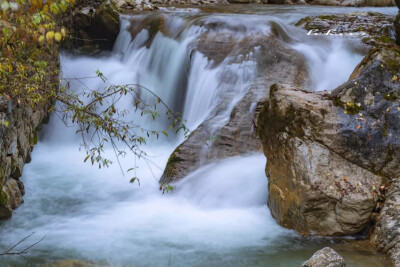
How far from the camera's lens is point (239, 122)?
707 centimetres

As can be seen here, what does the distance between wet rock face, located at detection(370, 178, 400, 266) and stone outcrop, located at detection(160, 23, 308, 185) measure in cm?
229

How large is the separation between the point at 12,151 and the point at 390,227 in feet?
16.6

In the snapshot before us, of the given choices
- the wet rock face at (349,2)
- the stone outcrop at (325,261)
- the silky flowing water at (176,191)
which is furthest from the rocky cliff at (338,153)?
the wet rock face at (349,2)

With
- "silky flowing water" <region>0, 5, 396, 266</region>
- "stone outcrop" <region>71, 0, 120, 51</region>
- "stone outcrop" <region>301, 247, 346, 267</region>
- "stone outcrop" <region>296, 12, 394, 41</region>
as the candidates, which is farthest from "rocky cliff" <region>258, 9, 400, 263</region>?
"stone outcrop" <region>71, 0, 120, 51</region>

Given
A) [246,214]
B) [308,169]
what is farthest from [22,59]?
[308,169]

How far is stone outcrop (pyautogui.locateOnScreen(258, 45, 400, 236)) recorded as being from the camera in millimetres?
4961

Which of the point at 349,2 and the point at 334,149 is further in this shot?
the point at 349,2

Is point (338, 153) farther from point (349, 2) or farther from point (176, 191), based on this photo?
point (349, 2)

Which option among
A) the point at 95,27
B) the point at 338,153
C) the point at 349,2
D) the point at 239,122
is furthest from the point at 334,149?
the point at 349,2

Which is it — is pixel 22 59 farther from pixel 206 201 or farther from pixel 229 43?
pixel 229 43

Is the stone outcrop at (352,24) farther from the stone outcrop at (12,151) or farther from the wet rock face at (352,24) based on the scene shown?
the stone outcrop at (12,151)

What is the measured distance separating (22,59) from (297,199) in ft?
14.6

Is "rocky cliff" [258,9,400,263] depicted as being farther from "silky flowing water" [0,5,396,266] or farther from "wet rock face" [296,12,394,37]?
"wet rock face" [296,12,394,37]

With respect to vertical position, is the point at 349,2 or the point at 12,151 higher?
the point at 349,2
